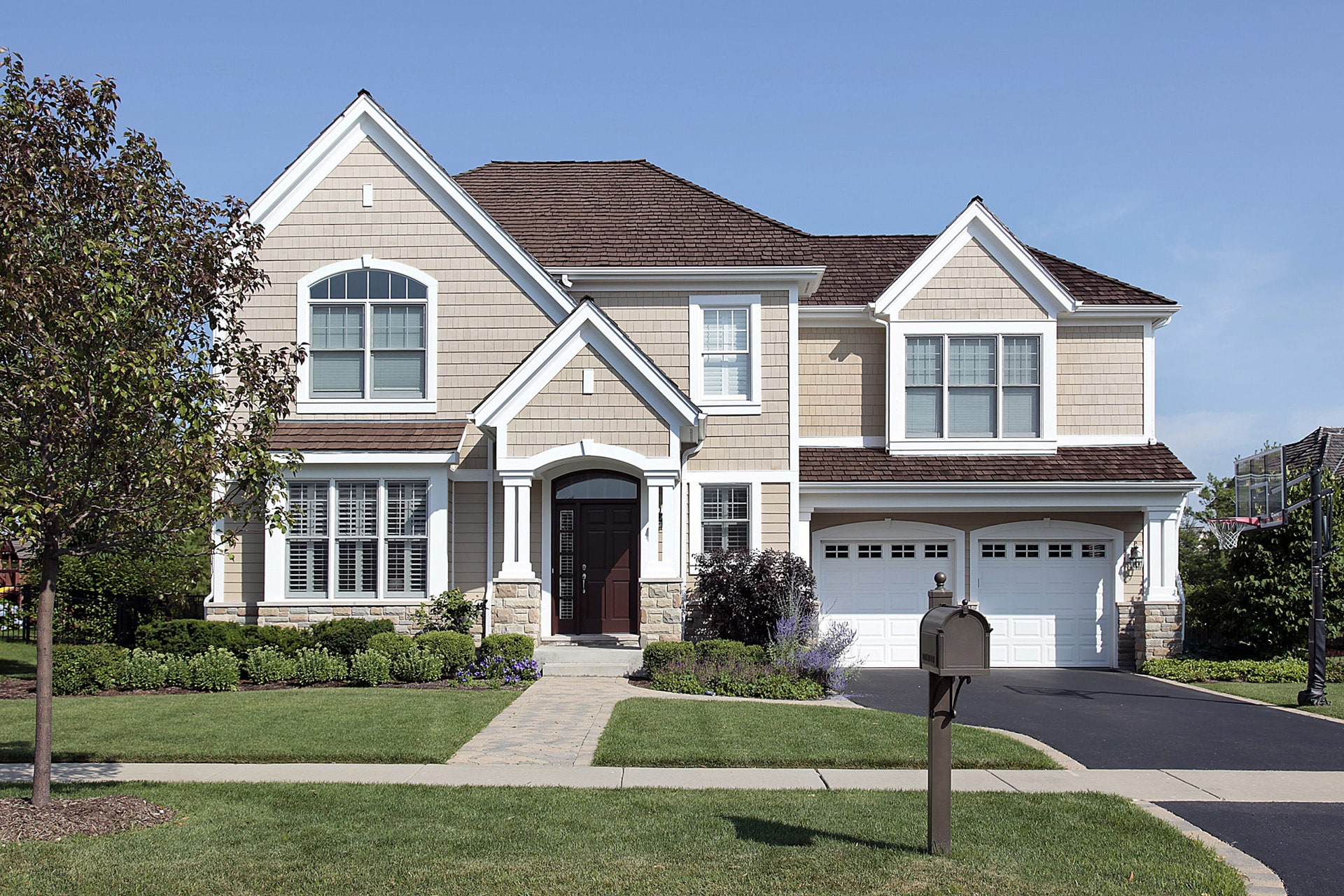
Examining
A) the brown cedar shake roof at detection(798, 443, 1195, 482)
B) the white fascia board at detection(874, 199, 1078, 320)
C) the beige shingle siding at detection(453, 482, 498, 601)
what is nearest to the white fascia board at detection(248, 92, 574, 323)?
the beige shingle siding at detection(453, 482, 498, 601)

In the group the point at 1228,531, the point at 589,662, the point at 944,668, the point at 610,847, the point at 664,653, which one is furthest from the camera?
the point at 1228,531

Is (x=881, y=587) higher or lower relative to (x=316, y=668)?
higher

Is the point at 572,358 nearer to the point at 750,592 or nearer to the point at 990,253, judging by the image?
the point at 750,592

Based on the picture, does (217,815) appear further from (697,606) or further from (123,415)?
(697,606)

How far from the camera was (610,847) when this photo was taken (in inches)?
280

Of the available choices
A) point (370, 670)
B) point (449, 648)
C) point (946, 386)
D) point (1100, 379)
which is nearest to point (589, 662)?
point (449, 648)

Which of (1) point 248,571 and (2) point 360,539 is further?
(1) point 248,571

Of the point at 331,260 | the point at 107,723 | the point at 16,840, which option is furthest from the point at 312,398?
the point at 16,840

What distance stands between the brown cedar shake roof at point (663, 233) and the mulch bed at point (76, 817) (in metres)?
11.9

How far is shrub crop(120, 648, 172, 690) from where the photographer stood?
48.1ft

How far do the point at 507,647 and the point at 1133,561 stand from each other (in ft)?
36.3

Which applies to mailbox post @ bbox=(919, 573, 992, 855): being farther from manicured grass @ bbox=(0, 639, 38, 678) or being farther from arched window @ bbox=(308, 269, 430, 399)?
manicured grass @ bbox=(0, 639, 38, 678)

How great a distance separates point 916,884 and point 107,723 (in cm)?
932

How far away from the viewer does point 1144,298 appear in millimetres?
19500
